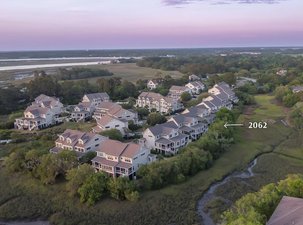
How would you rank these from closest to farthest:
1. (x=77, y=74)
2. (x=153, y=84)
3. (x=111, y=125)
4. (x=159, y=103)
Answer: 1. (x=111, y=125)
2. (x=159, y=103)
3. (x=153, y=84)
4. (x=77, y=74)

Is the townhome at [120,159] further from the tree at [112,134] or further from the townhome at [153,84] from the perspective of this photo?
the townhome at [153,84]

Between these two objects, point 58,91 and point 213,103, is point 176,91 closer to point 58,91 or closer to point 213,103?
point 213,103

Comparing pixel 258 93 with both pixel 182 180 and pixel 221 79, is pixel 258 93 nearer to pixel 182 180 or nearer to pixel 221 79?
pixel 221 79

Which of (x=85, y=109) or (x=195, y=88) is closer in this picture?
(x=85, y=109)

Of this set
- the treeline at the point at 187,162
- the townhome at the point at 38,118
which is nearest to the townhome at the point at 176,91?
the townhome at the point at 38,118

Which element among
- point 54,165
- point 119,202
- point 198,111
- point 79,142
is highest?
point 79,142

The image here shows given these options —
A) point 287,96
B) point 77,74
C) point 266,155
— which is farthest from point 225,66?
point 266,155
